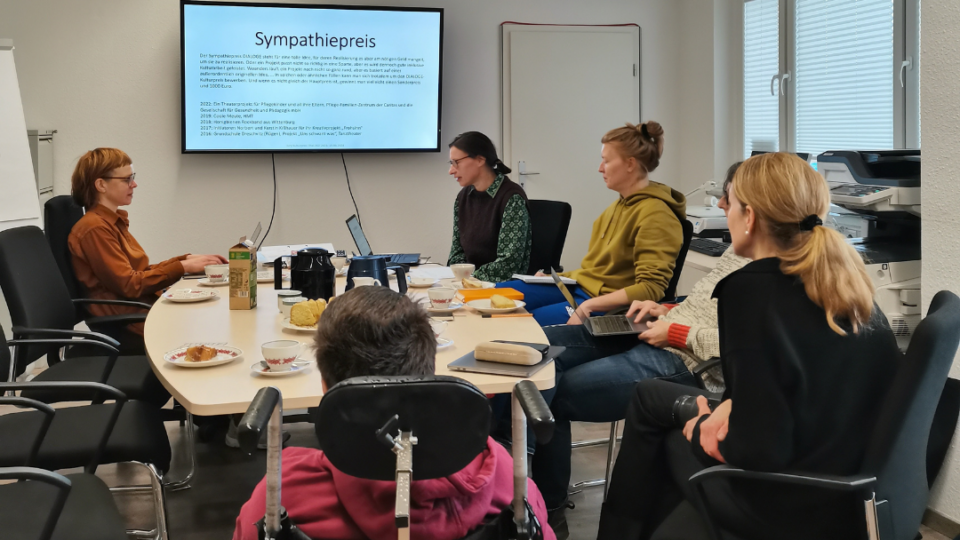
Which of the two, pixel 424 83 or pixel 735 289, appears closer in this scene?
pixel 735 289

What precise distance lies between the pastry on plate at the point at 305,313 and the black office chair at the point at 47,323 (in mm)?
678

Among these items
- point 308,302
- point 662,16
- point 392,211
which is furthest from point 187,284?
point 662,16

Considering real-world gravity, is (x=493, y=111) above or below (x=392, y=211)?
above

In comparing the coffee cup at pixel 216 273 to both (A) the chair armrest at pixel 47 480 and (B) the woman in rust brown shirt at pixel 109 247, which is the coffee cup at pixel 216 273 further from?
(A) the chair armrest at pixel 47 480

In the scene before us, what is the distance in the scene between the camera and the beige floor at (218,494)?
2.57m

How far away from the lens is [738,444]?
1.53m

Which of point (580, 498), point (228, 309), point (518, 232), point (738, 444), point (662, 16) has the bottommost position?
point (580, 498)

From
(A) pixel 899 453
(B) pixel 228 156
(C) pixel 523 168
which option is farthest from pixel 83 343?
(C) pixel 523 168

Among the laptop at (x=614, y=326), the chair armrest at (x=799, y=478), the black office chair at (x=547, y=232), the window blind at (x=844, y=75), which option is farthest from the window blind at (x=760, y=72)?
the chair armrest at (x=799, y=478)

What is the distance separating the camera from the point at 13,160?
4.00 m

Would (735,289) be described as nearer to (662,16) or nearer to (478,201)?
(478,201)

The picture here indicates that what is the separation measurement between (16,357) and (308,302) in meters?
1.05

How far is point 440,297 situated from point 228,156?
2919 millimetres

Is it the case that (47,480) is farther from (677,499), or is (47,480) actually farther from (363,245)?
(363,245)
